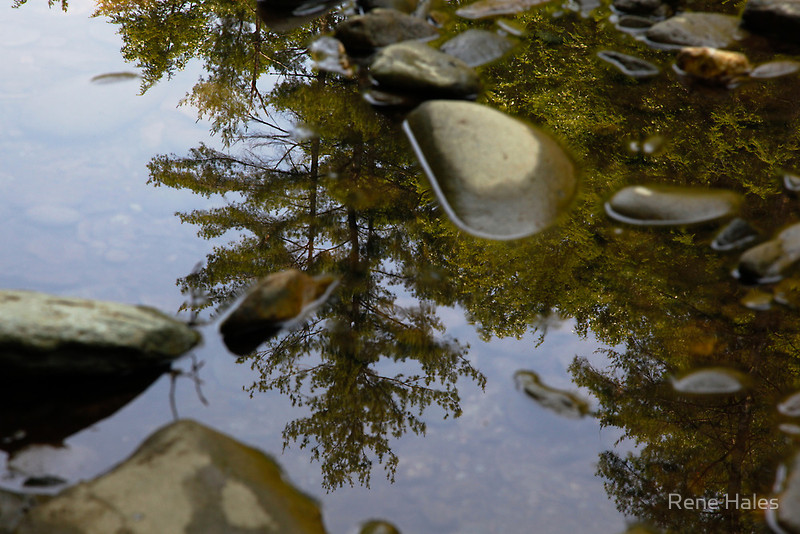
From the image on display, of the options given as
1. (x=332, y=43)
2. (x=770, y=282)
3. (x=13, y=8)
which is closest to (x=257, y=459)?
(x=770, y=282)

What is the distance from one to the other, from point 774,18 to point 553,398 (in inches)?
193

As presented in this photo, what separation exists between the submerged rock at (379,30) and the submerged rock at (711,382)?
→ 409cm

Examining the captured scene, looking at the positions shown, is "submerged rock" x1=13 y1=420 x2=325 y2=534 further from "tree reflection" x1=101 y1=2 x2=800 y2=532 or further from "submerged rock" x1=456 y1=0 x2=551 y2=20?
"submerged rock" x1=456 y1=0 x2=551 y2=20

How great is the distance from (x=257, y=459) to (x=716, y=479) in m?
1.84

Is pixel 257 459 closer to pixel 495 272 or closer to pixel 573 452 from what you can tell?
pixel 573 452

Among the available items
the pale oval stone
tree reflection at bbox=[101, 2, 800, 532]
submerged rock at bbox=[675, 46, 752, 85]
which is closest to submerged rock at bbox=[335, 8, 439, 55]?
the pale oval stone

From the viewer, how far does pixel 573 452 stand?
2.52 m

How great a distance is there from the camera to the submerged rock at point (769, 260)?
3229 mm

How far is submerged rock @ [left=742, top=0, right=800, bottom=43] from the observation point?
17.9 ft

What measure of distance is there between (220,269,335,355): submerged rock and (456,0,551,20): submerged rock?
15.7ft

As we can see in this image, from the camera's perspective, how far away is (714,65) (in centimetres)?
505

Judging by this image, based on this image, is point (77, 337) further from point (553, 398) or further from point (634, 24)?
point (634, 24)

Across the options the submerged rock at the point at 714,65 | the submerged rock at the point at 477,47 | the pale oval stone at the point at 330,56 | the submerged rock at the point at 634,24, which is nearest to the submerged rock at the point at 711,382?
the submerged rock at the point at 714,65

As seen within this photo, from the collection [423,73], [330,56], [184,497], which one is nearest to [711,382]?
[184,497]
